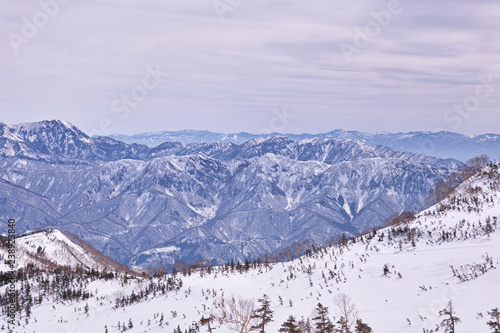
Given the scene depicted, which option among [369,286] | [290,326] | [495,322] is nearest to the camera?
[495,322]

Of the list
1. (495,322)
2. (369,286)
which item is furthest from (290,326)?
(369,286)

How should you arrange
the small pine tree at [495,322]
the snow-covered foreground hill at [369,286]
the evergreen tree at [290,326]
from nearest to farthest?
the small pine tree at [495,322] → the evergreen tree at [290,326] → the snow-covered foreground hill at [369,286]

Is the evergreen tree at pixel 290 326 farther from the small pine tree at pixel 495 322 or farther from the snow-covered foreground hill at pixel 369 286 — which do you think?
the small pine tree at pixel 495 322

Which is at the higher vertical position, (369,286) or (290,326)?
(369,286)

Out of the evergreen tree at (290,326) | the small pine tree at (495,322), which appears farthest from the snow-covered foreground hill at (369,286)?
the evergreen tree at (290,326)

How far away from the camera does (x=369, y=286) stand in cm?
5200

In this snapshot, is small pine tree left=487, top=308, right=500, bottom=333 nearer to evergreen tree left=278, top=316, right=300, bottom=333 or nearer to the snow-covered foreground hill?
the snow-covered foreground hill

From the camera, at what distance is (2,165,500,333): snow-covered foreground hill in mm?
41000

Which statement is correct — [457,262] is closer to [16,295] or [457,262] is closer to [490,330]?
[490,330]

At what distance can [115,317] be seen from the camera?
63.4 m

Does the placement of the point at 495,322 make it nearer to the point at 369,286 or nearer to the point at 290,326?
the point at 290,326

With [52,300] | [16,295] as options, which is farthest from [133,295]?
[16,295]

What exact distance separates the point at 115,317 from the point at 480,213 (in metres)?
58.0

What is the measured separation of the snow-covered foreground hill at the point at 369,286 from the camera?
135 ft
